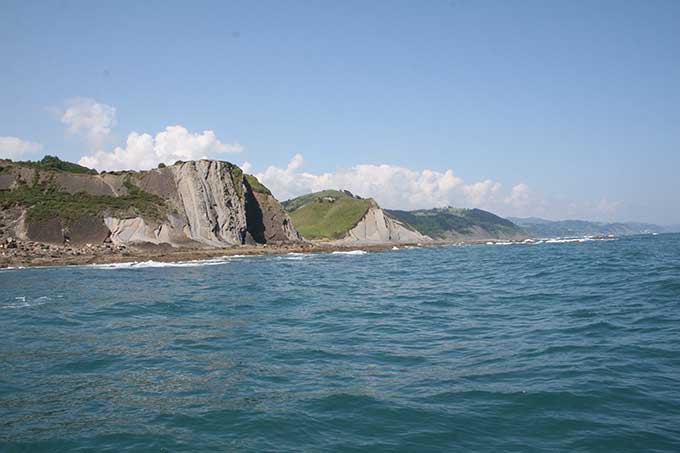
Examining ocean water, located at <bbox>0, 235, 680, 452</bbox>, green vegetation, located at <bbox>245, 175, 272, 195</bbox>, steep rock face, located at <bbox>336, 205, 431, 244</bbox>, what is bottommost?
ocean water, located at <bbox>0, 235, 680, 452</bbox>

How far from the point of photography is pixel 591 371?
1170cm

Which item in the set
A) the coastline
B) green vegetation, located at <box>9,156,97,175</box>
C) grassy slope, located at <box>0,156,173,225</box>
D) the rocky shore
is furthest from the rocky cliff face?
green vegetation, located at <box>9,156,97,175</box>

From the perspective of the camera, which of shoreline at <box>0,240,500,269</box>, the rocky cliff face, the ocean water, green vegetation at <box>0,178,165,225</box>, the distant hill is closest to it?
the ocean water

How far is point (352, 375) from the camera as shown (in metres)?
12.2

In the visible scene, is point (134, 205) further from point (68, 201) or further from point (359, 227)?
point (359, 227)

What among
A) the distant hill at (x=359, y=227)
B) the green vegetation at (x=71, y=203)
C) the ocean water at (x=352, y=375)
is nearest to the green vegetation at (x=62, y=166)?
the green vegetation at (x=71, y=203)

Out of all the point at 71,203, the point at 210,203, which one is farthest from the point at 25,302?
the point at 210,203

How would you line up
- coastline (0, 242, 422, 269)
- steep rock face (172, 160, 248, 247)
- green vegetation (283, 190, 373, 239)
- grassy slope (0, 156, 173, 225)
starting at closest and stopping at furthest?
coastline (0, 242, 422, 269), grassy slope (0, 156, 173, 225), steep rock face (172, 160, 248, 247), green vegetation (283, 190, 373, 239)

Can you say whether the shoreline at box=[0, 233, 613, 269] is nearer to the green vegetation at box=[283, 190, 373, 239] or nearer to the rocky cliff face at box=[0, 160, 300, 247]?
the rocky cliff face at box=[0, 160, 300, 247]

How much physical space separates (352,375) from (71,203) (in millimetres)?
93742

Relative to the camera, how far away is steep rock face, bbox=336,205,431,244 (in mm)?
165000

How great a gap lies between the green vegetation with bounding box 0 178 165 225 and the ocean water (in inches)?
2788

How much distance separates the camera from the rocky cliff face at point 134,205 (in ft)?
278

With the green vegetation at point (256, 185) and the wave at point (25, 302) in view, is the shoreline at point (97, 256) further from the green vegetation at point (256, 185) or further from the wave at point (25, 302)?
the green vegetation at point (256, 185)
